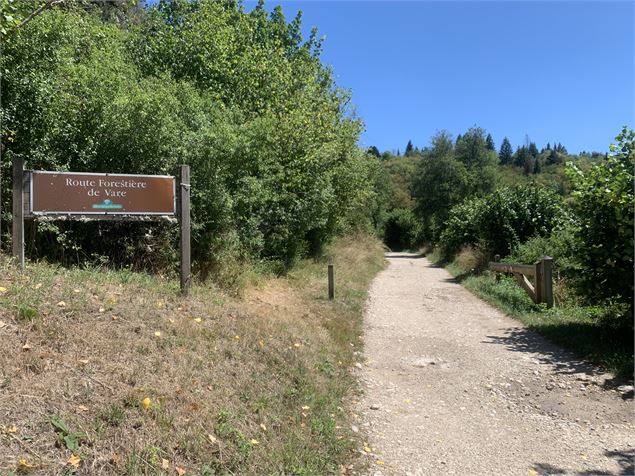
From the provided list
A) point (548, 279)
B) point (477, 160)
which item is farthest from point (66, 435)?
point (477, 160)

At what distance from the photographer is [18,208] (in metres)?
6.10

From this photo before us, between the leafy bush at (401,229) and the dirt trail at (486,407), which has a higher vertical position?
the leafy bush at (401,229)

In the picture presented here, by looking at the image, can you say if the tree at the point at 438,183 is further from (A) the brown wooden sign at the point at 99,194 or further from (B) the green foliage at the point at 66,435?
(B) the green foliage at the point at 66,435

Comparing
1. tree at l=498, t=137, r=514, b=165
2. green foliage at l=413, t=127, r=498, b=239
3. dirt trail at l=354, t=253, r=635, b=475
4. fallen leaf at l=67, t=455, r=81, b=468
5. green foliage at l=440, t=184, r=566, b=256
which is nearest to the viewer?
fallen leaf at l=67, t=455, r=81, b=468

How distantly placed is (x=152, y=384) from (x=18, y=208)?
3.35 meters

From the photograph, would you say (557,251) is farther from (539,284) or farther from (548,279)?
(548,279)

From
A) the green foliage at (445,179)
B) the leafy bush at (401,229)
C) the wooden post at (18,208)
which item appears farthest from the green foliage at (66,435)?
the leafy bush at (401,229)

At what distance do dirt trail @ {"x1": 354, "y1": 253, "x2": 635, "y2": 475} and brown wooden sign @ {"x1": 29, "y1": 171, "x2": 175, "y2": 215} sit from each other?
3783 mm

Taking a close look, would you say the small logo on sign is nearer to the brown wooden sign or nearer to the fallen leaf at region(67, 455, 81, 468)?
the brown wooden sign

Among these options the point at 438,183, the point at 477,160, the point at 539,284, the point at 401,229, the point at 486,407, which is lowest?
the point at 486,407

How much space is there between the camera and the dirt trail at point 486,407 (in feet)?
14.4

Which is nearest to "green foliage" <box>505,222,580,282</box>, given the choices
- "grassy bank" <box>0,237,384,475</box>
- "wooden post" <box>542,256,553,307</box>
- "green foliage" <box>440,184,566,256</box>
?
"wooden post" <box>542,256,553,307</box>

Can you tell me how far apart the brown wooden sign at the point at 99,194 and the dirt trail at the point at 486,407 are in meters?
3.78

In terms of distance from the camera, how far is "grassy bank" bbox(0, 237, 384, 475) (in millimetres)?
3443
